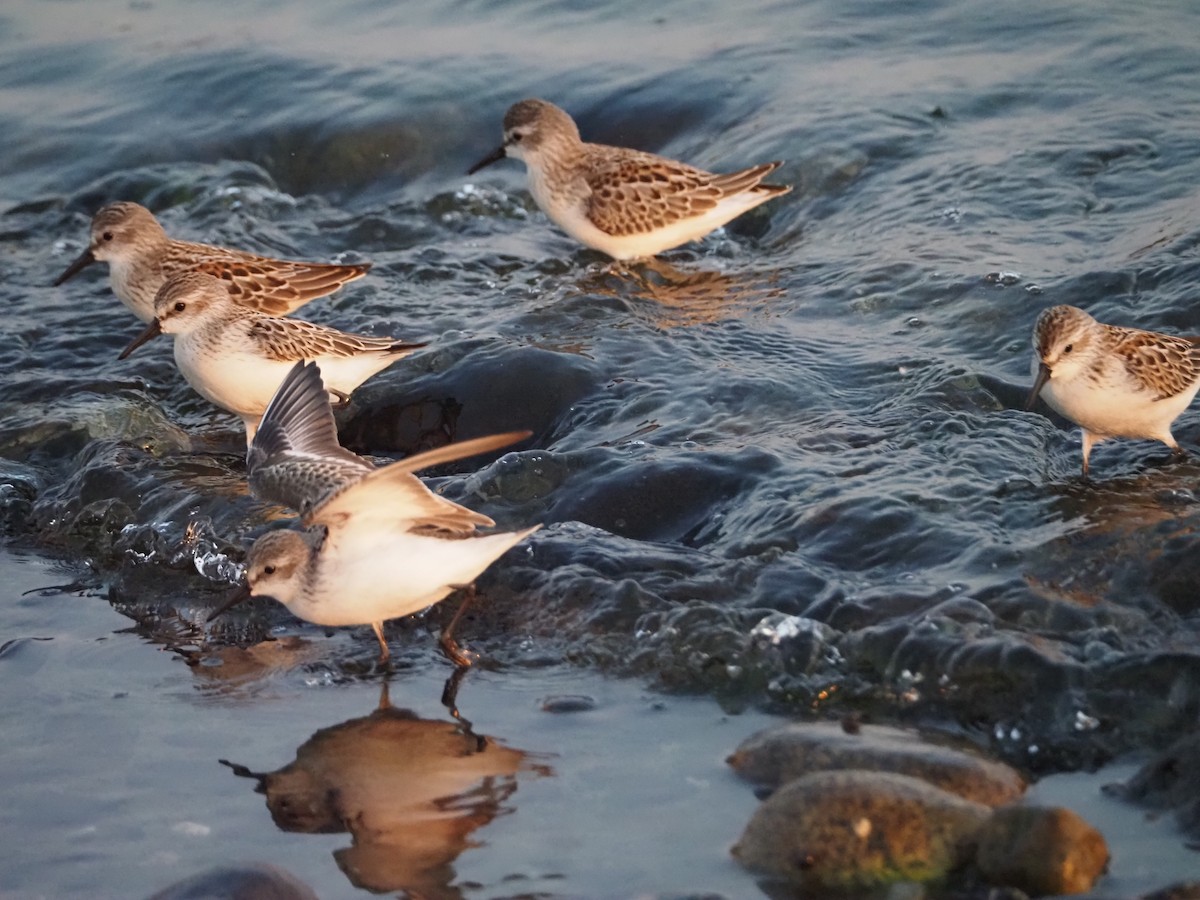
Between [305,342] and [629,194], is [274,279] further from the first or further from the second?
[629,194]

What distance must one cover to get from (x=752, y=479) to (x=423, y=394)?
2434mm

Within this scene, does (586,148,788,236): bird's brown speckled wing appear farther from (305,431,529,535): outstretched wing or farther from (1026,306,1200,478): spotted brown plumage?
(305,431,529,535): outstretched wing

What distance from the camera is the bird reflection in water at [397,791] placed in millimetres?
5031

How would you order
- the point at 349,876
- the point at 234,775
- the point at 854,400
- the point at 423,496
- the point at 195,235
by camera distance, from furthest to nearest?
the point at 195,235 < the point at 854,400 < the point at 423,496 < the point at 234,775 < the point at 349,876

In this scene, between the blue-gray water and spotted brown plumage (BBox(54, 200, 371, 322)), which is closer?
the blue-gray water

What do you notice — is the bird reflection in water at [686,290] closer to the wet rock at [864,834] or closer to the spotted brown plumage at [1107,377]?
the spotted brown plumage at [1107,377]

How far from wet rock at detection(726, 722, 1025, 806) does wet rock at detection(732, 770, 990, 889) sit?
0.19m

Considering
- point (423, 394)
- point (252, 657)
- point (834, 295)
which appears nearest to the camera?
point (252, 657)

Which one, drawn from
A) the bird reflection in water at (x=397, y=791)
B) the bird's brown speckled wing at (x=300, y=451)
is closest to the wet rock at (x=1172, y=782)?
the bird reflection in water at (x=397, y=791)

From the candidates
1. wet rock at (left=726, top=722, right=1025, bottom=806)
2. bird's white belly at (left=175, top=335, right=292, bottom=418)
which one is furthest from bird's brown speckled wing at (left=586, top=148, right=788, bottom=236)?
wet rock at (left=726, top=722, right=1025, bottom=806)

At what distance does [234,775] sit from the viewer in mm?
5652

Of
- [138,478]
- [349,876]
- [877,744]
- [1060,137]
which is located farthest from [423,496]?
[1060,137]

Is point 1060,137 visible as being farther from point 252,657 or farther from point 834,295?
point 252,657

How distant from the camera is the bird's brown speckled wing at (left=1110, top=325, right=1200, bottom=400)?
7.26 meters
